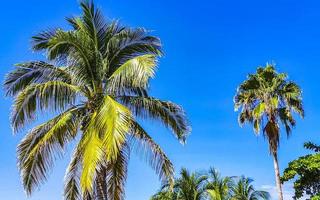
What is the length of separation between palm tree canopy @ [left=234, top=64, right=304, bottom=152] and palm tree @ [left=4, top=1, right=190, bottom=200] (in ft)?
43.4

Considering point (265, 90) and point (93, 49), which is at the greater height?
point (265, 90)

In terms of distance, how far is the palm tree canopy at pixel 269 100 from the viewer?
97.1ft

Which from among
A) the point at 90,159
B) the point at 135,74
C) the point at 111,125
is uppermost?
the point at 135,74

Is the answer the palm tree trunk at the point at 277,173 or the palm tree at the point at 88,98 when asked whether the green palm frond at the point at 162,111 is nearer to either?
the palm tree at the point at 88,98

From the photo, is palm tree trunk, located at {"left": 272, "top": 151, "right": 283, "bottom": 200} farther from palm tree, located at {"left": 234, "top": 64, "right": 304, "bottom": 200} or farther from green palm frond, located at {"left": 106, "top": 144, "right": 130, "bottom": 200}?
green palm frond, located at {"left": 106, "top": 144, "right": 130, "bottom": 200}

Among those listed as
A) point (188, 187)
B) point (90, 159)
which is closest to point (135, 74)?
point (90, 159)

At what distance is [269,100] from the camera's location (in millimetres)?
30078

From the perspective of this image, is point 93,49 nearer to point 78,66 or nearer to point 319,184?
point 78,66

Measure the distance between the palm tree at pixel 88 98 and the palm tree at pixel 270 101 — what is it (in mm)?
13220

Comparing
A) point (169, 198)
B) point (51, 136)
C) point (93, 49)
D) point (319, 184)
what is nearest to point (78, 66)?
point (93, 49)

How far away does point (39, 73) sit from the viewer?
17.2m

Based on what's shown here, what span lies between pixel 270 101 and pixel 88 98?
15772mm

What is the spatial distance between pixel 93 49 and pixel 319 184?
15.0 meters

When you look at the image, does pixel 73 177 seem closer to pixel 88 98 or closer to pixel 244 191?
pixel 88 98
